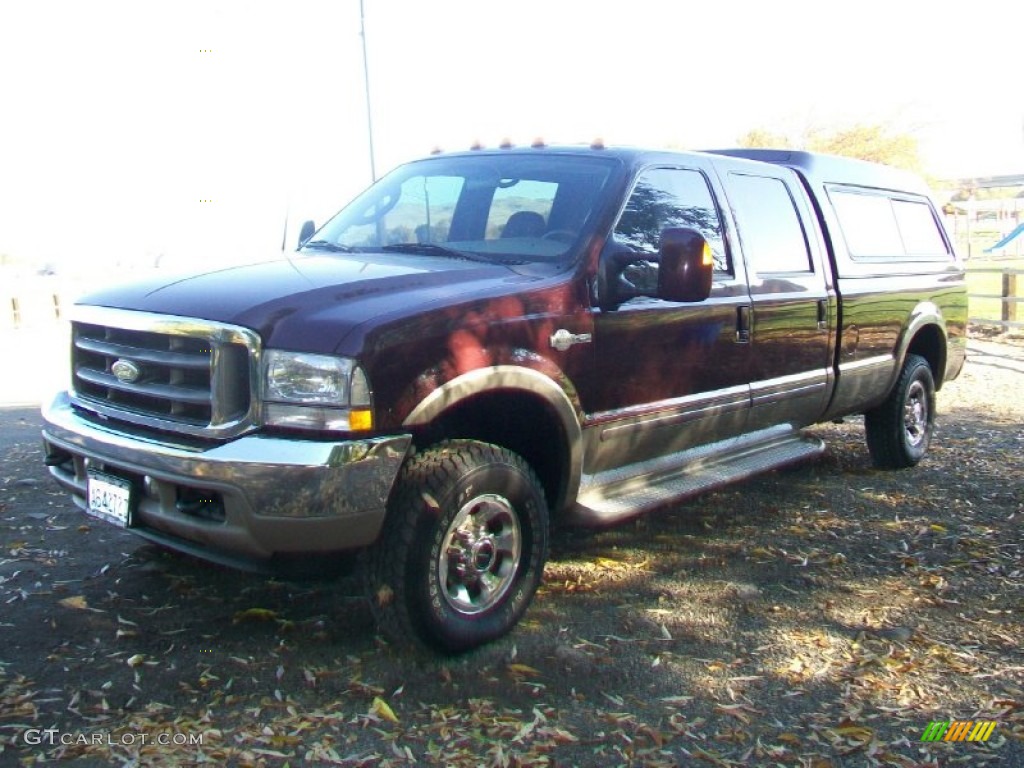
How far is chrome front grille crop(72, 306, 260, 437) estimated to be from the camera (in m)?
3.34

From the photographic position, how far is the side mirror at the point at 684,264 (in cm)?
401

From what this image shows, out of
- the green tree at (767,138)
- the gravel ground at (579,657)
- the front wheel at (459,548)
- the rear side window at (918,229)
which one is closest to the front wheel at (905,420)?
the rear side window at (918,229)

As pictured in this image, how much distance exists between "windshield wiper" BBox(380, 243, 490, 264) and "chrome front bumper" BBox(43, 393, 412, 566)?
47.2 inches

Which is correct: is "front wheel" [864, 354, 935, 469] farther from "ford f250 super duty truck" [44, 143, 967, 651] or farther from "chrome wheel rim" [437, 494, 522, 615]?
"chrome wheel rim" [437, 494, 522, 615]

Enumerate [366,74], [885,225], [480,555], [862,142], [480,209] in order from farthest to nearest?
[862,142] < [366,74] < [885,225] < [480,209] < [480,555]

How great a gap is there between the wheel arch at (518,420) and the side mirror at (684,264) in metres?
0.64

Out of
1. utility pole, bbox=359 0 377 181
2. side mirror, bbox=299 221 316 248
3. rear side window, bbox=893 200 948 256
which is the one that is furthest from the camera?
utility pole, bbox=359 0 377 181

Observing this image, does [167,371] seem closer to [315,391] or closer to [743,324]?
[315,391]

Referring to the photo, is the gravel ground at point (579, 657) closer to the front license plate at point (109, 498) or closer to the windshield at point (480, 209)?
the front license plate at point (109, 498)

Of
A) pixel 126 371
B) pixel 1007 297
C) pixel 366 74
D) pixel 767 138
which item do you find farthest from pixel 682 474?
pixel 767 138

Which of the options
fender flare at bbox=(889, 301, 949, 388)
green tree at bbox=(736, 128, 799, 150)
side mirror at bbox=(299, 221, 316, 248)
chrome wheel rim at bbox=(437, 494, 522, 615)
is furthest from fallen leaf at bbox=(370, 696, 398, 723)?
green tree at bbox=(736, 128, 799, 150)

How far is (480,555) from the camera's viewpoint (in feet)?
12.4

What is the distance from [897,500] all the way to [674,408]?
2135 millimetres

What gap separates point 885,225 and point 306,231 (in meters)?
3.78
